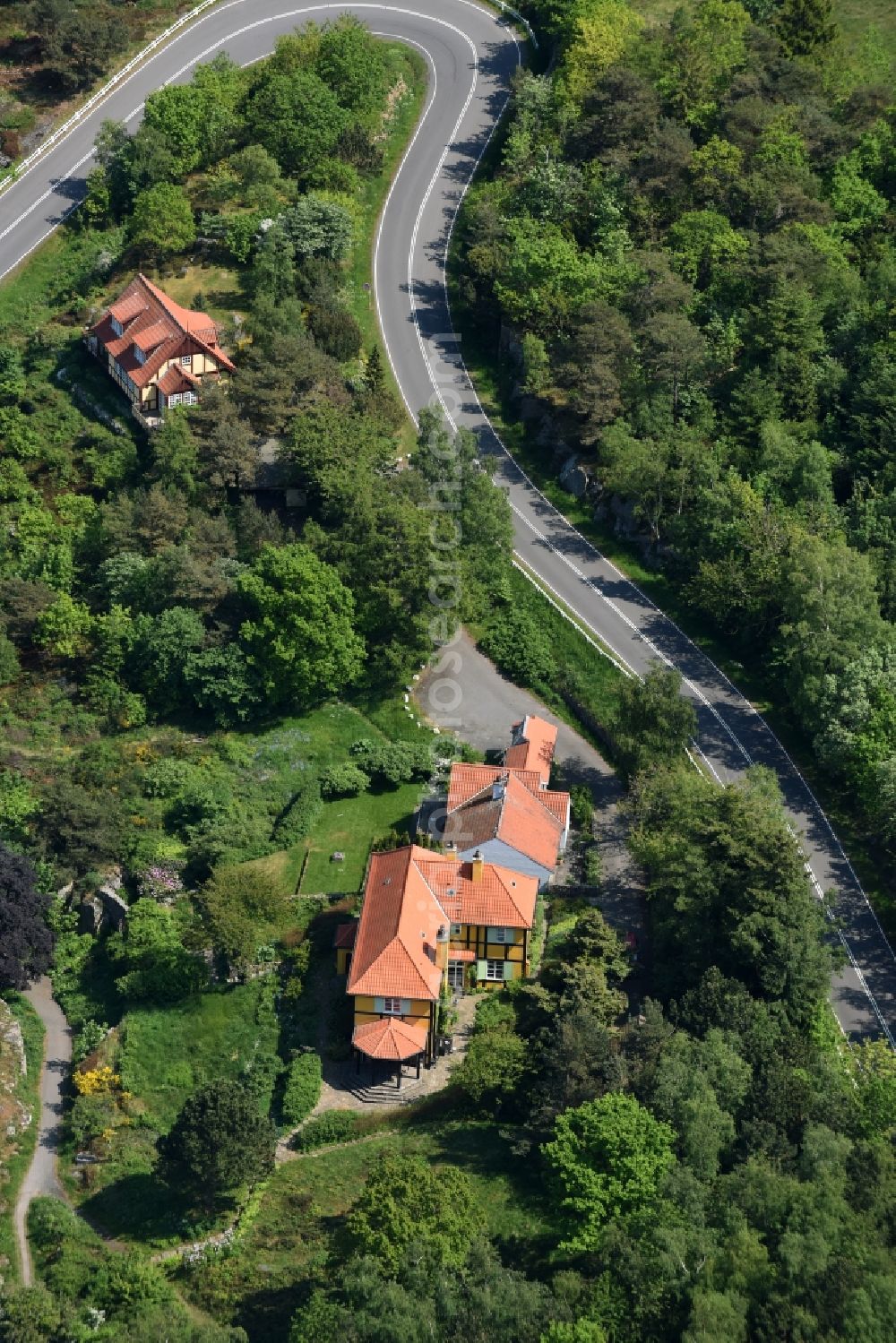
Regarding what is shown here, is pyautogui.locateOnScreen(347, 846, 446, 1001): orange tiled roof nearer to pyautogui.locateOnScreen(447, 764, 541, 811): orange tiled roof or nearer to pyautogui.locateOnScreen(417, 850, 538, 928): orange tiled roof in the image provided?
pyautogui.locateOnScreen(417, 850, 538, 928): orange tiled roof

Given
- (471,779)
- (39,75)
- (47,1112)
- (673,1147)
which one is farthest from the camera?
(39,75)

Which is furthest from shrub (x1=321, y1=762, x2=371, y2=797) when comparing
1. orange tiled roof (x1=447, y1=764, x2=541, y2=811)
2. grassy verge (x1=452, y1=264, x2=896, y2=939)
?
grassy verge (x1=452, y1=264, x2=896, y2=939)

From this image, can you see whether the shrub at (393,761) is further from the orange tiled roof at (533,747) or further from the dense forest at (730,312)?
the dense forest at (730,312)

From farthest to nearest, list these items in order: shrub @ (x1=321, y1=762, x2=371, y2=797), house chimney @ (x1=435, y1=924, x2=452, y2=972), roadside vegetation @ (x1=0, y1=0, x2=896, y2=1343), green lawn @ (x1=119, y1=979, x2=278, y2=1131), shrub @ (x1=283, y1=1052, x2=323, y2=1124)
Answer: shrub @ (x1=321, y1=762, x2=371, y2=797) < house chimney @ (x1=435, y1=924, x2=452, y2=972) < green lawn @ (x1=119, y1=979, x2=278, y2=1131) < shrub @ (x1=283, y1=1052, x2=323, y2=1124) < roadside vegetation @ (x1=0, y1=0, x2=896, y2=1343)

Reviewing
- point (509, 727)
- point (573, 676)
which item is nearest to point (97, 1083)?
point (509, 727)

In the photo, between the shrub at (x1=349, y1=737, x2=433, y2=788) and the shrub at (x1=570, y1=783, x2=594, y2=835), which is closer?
the shrub at (x1=570, y1=783, x2=594, y2=835)

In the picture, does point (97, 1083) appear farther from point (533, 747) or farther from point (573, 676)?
point (573, 676)
